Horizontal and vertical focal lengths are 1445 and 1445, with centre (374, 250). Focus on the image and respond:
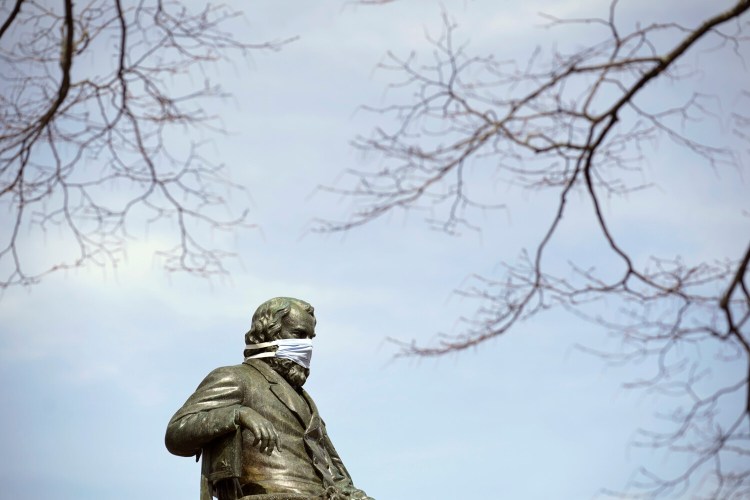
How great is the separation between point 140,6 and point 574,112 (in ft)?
7.16

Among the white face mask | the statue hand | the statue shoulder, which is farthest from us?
the white face mask

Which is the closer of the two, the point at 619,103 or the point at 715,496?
the point at 715,496

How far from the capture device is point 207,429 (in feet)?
30.4

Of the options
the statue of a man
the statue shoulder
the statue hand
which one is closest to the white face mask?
the statue of a man

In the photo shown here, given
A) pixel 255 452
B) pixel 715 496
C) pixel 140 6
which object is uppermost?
pixel 140 6

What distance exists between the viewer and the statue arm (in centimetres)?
928

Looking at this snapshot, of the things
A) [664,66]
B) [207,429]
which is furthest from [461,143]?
[207,429]

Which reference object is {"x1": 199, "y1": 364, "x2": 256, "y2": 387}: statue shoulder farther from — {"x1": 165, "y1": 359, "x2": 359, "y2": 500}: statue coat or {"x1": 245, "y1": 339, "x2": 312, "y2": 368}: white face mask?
{"x1": 245, "y1": 339, "x2": 312, "y2": 368}: white face mask

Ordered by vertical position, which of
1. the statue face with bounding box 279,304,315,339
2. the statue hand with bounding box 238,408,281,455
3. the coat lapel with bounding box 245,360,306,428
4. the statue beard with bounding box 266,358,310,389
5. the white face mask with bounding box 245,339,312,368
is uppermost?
the statue face with bounding box 279,304,315,339

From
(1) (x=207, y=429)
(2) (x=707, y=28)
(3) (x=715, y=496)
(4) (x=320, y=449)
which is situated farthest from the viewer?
(4) (x=320, y=449)

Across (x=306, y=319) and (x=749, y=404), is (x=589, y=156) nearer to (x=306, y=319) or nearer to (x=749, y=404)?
(x=749, y=404)

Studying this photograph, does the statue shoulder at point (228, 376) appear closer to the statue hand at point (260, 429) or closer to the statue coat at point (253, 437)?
the statue coat at point (253, 437)

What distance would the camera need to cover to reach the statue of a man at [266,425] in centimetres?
927

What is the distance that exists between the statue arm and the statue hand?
2.1 inches
